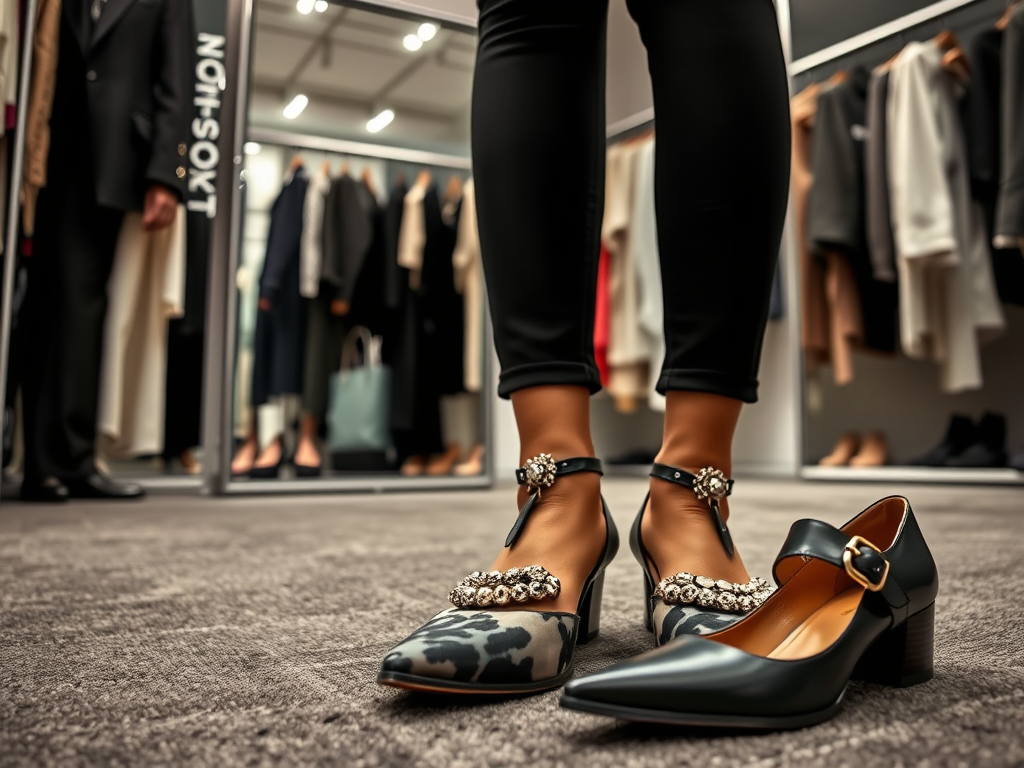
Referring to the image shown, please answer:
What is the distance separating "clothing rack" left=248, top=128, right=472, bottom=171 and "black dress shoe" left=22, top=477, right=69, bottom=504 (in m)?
1.26

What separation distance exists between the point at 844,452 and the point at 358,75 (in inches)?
81.5

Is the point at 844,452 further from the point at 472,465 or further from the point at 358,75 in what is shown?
the point at 358,75

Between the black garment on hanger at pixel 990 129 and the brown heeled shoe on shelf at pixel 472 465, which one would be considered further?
the brown heeled shoe on shelf at pixel 472 465

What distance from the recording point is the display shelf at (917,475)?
7.45 ft

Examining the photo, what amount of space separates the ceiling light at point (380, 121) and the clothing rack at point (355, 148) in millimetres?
57

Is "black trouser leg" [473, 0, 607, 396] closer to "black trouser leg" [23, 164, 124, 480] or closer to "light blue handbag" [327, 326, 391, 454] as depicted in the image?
"black trouser leg" [23, 164, 124, 480]

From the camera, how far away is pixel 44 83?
1.78 metres

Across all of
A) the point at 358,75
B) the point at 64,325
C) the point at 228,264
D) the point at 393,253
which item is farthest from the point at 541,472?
the point at 358,75

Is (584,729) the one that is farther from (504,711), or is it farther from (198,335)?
(198,335)

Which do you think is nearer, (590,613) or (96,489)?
(590,613)

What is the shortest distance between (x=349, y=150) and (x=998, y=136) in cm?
198

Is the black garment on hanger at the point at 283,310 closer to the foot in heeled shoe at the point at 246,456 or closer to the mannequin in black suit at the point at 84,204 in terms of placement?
the foot in heeled shoe at the point at 246,456

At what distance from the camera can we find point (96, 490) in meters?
1.92

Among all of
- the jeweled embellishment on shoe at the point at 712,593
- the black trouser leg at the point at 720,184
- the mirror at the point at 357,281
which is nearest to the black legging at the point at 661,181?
the black trouser leg at the point at 720,184
